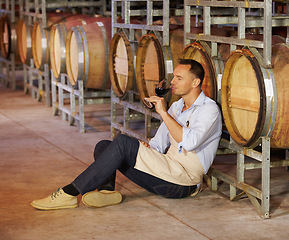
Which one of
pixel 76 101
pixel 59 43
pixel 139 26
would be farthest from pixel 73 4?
pixel 139 26

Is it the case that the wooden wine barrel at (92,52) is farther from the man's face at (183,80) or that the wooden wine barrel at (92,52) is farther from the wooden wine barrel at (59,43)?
the man's face at (183,80)

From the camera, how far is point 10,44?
31.8ft

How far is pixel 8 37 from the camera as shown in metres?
9.70

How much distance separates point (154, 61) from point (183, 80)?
1133 millimetres

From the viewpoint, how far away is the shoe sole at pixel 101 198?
→ 152 inches

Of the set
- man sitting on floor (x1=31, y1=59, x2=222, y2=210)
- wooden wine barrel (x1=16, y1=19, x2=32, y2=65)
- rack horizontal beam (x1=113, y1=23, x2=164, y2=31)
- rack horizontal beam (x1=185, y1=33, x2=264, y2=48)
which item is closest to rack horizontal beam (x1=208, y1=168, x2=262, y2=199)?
man sitting on floor (x1=31, y1=59, x2=222, y2=210)

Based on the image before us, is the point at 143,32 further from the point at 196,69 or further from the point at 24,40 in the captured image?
the point at 24,40

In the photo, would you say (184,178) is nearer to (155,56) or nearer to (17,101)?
(155,56)

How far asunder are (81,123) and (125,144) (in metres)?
2.85

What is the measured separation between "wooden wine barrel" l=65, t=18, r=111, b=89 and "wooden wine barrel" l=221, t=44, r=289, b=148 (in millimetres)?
2849

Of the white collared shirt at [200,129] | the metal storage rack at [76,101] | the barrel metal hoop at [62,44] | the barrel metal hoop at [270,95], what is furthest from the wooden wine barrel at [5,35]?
the barrel metal hoop at [270,95]

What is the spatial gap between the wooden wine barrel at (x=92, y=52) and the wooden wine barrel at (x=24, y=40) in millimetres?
2153

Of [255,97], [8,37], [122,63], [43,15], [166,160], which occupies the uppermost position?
[43,15]

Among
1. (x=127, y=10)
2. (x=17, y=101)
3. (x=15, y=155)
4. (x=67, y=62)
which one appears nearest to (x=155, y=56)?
(x=127, y=10)
